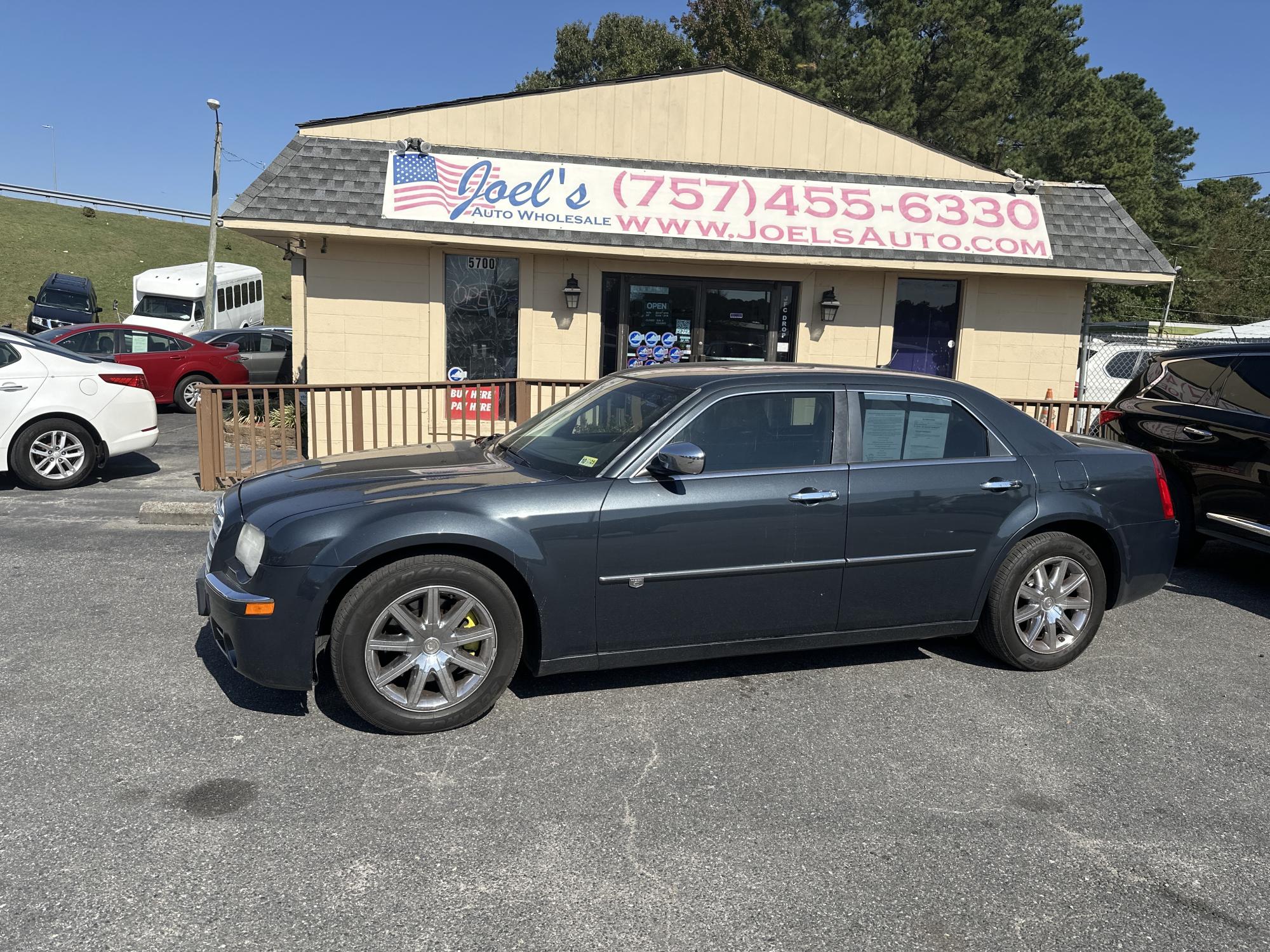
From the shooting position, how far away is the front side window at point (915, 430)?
468 centimetres

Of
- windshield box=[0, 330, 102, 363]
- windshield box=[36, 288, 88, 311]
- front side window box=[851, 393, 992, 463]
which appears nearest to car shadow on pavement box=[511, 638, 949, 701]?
front side window box=[851, 393, 992, 463]

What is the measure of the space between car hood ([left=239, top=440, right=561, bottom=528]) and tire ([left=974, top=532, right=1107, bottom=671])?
243cm

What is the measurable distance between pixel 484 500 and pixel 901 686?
2.32 metres

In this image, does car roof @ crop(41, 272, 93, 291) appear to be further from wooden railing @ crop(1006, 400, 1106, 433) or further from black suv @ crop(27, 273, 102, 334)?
wooden railing @ crop(1006, 400, 1106, 433)

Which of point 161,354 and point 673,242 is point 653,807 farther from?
point 161,354

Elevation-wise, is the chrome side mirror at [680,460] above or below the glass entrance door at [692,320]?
below

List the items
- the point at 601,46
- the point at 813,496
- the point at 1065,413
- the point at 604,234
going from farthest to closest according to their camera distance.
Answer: the point at 601,46 → the point at 604,234 → the point at 1065,413 → the point at 813,496

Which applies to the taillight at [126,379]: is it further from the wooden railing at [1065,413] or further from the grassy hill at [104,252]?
the grassy hill at [104,252]

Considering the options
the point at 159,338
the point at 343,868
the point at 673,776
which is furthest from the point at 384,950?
the point at 159,338

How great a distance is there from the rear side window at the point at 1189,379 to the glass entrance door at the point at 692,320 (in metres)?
5.17

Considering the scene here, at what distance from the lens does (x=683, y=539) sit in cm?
421

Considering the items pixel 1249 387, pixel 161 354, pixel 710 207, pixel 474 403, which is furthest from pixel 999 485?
pixel 161 354

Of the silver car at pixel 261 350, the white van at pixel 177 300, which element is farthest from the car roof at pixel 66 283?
the silver car at pixel 261 350

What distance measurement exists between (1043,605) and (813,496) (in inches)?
60.6
